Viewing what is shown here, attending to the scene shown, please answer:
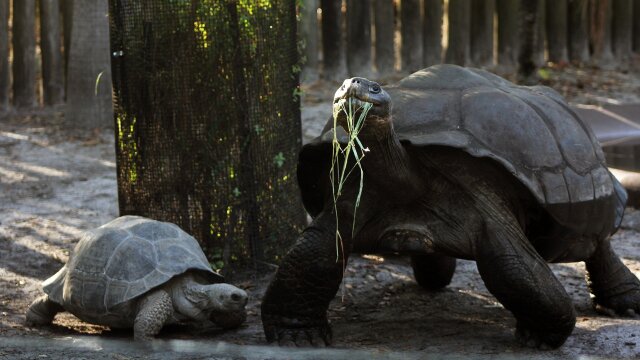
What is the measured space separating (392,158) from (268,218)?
188 cm

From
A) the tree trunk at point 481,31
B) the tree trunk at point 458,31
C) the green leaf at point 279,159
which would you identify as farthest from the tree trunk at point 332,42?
the green leaf at point 279,159

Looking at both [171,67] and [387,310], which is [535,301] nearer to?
[387,310]

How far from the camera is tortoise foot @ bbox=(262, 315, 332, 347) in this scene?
5.14m

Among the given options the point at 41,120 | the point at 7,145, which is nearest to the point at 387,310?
the point at 7,145

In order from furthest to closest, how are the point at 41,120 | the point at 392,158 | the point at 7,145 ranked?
the point at 41,120 → the point at 7,145 → the point at 392,158

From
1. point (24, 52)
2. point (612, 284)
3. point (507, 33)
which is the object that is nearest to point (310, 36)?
point (507, 33)

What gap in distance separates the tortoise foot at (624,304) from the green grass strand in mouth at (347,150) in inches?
63.2

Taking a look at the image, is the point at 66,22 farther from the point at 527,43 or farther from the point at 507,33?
the point at 507,33

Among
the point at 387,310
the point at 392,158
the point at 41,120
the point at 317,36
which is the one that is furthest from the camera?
the point at 317,36

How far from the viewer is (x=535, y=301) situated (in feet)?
16.1

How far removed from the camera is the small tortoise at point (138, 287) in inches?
205

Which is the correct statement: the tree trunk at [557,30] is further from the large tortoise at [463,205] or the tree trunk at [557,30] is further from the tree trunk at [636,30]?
the large tortoise at [463,205]

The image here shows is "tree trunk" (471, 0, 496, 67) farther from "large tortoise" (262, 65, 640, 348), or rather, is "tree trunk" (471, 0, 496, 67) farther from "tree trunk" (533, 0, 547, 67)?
"large tortoise" (262, 65, 640, 348)

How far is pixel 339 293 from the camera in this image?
→ 631cm
